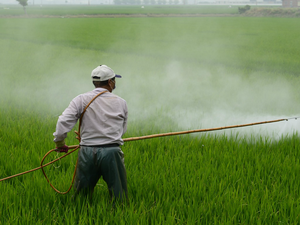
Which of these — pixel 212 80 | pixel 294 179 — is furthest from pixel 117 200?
pixel 212 80

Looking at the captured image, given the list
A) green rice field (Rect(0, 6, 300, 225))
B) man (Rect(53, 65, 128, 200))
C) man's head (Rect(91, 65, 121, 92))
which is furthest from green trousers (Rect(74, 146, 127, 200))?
man's head (Rect(91, 65, 121, 92))

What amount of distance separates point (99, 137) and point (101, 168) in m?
0.21

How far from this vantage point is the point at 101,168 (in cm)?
244

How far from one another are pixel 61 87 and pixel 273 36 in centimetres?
1222

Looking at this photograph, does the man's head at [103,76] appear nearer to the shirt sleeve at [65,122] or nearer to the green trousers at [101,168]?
the shirt sleeve at [65,122]

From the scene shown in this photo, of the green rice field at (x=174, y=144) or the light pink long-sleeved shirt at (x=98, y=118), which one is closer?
the light pink long-sleeved shirt at (x=98, y=118)

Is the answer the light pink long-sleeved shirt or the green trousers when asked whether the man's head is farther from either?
the green trousers

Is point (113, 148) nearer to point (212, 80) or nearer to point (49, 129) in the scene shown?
point (49, 129)

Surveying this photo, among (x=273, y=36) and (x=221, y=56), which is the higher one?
(x=273, y=36)

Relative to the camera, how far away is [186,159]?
357 cm

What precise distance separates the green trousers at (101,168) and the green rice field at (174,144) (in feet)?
0.44

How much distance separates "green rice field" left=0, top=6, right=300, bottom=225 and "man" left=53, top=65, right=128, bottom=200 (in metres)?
0.22

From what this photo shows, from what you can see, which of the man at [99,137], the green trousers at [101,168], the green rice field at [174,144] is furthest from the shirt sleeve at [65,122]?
the green rice field at [174,144]

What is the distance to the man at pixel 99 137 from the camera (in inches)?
94.8
